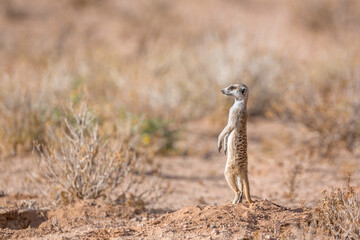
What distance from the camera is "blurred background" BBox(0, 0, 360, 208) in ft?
24.5

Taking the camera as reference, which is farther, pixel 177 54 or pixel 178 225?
pixel 177 54

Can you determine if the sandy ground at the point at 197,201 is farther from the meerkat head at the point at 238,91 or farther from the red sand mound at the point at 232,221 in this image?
the meerkat head at the point at 238,91

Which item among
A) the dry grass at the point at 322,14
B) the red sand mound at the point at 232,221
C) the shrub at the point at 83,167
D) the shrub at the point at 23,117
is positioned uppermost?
the dry grass at the point at 322,14

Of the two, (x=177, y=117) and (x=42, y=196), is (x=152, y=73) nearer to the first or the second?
(x=177, y=117)

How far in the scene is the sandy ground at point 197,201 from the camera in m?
3.99

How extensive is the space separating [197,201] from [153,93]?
433 cm

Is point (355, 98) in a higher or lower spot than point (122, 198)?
higher

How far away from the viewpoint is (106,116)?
780 centimetres

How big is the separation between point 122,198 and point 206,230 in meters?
1.86

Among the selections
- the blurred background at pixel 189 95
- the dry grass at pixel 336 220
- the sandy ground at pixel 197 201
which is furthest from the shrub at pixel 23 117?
the dry grass at pixel 336 220

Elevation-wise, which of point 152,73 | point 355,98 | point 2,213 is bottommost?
point 2,213

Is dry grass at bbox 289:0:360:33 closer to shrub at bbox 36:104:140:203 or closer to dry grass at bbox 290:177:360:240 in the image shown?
shrub at bbox 36:104:140:203

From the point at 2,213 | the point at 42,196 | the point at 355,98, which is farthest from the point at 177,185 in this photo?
the point at 355,98

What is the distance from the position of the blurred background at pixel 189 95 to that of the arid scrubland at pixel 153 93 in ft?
0.11
